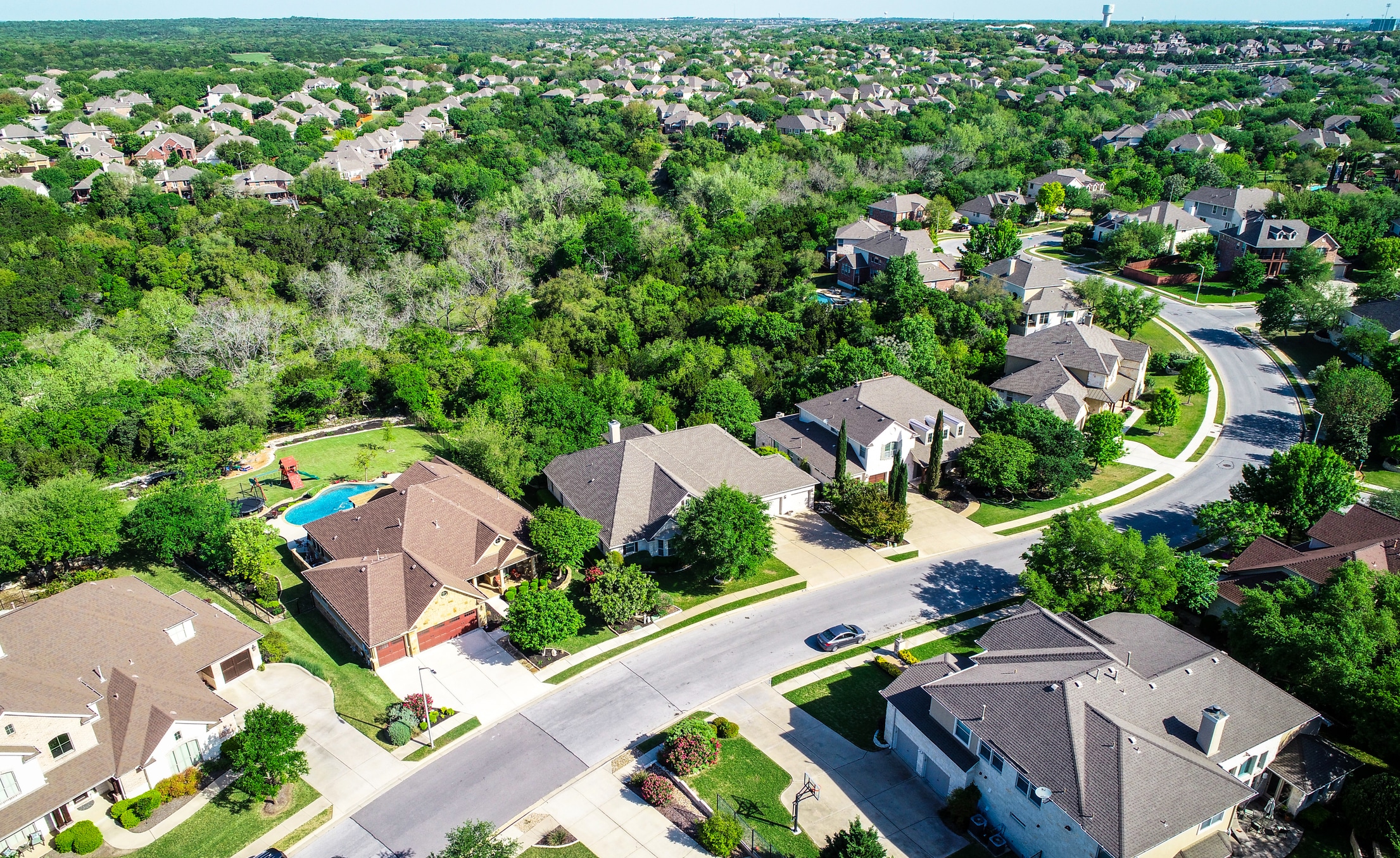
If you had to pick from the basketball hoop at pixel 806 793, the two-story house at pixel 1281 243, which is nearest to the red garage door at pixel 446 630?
the basketball hoop at pixel 806 793

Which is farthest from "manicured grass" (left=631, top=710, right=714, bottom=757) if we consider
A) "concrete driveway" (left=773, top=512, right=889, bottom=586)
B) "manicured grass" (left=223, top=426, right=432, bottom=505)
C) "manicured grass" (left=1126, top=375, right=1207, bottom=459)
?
"manicured grass" (left=1126, top=375, right=1207, bottom=459)

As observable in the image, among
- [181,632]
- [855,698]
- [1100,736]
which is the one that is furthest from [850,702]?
Result: [181,632]

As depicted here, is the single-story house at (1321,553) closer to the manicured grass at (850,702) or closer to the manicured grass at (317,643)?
the manicured grass at (850,702)

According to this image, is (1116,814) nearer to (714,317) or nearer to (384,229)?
(714,317)

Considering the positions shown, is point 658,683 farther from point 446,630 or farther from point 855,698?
point 446,630

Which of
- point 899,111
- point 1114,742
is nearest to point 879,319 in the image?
point 1114,742

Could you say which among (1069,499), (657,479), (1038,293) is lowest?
(1069,499)
